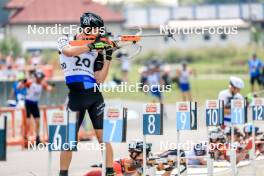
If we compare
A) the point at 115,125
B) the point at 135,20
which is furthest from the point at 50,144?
the point at 135,20

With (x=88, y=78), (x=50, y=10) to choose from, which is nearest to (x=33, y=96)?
(x=88, y=78)

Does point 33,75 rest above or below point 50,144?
above

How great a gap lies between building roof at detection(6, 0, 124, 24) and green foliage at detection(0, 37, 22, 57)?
1.34 m

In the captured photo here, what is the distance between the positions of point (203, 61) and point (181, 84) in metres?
49.5

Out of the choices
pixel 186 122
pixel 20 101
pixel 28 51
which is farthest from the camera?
pixel 28 51

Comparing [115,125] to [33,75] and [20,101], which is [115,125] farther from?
[20,101]

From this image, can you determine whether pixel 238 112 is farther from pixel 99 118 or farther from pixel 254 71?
pixel 254 71

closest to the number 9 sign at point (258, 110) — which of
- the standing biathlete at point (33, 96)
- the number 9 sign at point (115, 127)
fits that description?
the number 9 sign at point (115, 127)

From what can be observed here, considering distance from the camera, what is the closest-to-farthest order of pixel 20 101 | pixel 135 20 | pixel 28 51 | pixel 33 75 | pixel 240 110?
pixel 240 110, pixel 33 75, pixel 20 101, pixel 28 51, pixel 135 20

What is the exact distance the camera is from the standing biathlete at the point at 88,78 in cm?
1230

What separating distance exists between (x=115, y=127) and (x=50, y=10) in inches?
2048

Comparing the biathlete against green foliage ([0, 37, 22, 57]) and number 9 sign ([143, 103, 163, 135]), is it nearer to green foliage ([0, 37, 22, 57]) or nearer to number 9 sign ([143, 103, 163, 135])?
number 9 sign ([143, 103, 163, 135])

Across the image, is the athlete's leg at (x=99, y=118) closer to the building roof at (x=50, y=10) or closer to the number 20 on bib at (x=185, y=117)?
the number 20 on bib at (x=185, y=117)

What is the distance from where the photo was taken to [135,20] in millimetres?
101438
